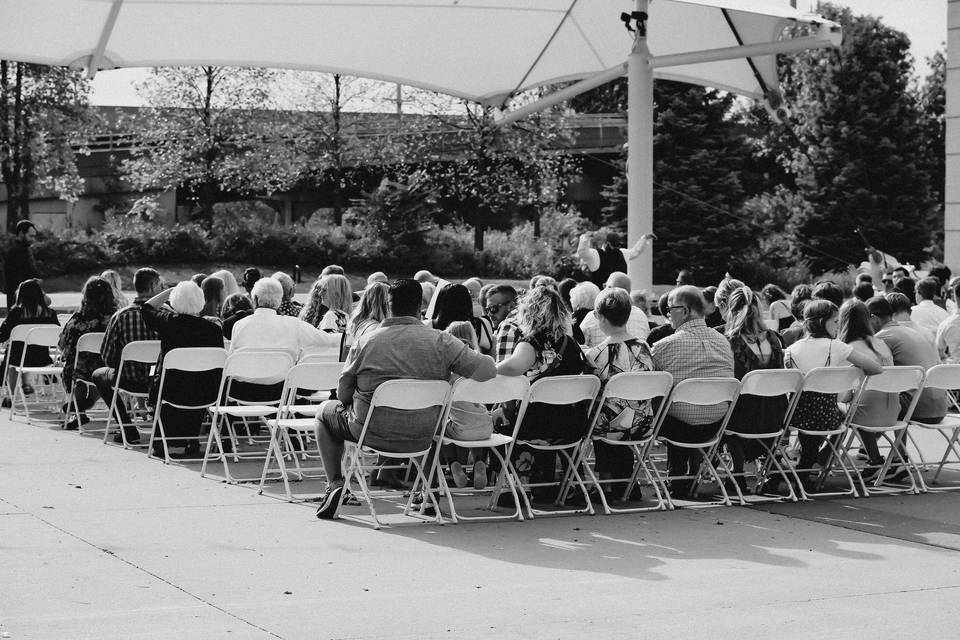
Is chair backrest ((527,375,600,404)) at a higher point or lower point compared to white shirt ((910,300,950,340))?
lower

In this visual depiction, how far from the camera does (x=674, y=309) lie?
29.3 feet

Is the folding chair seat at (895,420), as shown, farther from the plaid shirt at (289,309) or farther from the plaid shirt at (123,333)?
the plaid shirt at (123,333)

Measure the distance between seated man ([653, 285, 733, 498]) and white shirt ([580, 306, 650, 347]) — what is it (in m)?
1.35

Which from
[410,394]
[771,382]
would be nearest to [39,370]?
[410,394]

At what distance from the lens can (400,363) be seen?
7.77m

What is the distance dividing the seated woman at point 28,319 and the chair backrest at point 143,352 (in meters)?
2.92

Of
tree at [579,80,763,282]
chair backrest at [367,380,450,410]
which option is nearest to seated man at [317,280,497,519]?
chair backrest at [367,380,450,410]

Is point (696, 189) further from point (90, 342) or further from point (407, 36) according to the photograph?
point (90, 342)

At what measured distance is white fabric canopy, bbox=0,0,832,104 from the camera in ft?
39.5

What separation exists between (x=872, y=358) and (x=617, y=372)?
195 centimetres

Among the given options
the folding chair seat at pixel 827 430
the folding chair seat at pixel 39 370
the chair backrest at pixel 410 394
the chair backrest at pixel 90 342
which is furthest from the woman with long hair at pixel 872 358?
the folding chair seat at pixel 39 370

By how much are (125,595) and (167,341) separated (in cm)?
449

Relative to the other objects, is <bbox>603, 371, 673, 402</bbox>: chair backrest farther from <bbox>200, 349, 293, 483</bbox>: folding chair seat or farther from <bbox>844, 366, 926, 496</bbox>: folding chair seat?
<bbox>200, 349, 293, 483</bbox>: folding chair seat

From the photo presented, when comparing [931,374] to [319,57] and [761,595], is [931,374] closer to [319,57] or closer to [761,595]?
[761,595]
